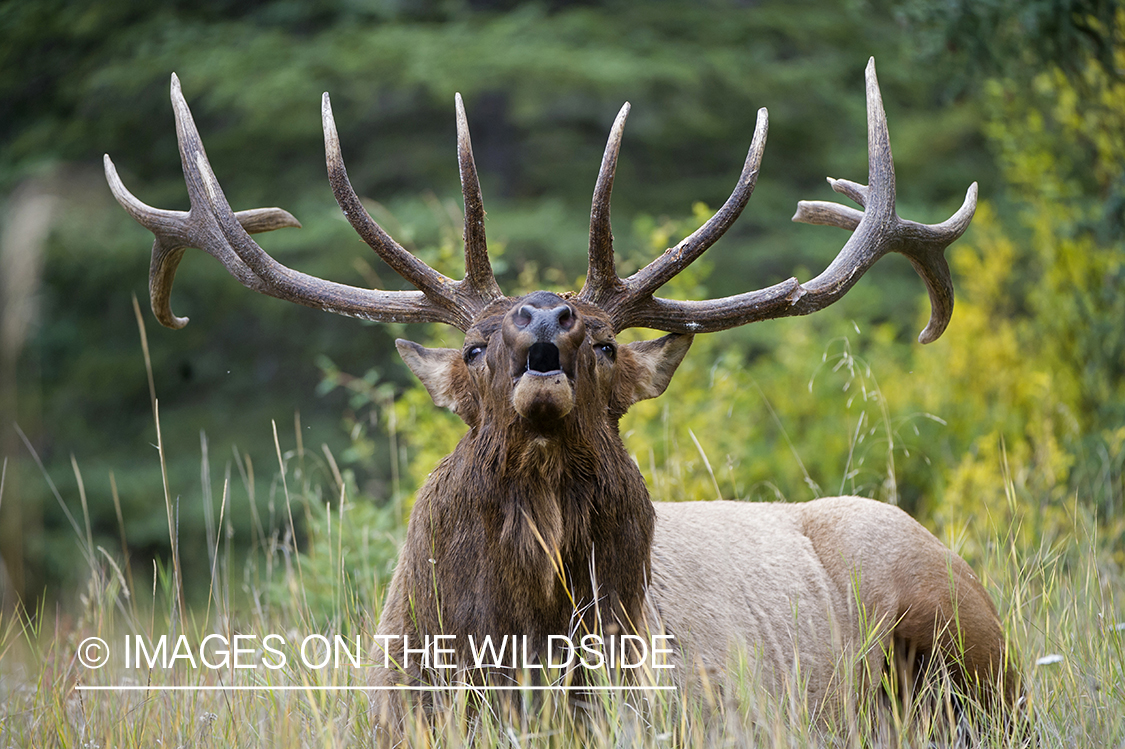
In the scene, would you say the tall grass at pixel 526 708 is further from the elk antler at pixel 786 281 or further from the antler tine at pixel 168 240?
the elk antler at pixel 786 281

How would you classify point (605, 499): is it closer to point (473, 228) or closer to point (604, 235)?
point (604, 235)

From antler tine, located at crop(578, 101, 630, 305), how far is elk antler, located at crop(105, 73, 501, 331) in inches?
13.2

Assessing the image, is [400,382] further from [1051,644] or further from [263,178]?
[1051,644]

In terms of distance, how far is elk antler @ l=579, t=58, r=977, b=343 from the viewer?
3.60m

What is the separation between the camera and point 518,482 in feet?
10.4

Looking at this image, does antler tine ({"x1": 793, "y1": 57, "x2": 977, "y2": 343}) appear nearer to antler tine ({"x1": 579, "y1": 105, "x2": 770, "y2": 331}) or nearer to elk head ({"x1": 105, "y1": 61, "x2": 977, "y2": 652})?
elk head ({"x1": 105, "y1": 61, "x2": 977, "y2": 652})

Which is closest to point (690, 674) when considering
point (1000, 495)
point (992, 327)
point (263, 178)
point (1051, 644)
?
point (1051, 644)

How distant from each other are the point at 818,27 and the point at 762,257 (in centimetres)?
342

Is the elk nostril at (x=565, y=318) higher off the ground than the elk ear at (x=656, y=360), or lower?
higher

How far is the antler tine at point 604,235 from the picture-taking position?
3467mm
